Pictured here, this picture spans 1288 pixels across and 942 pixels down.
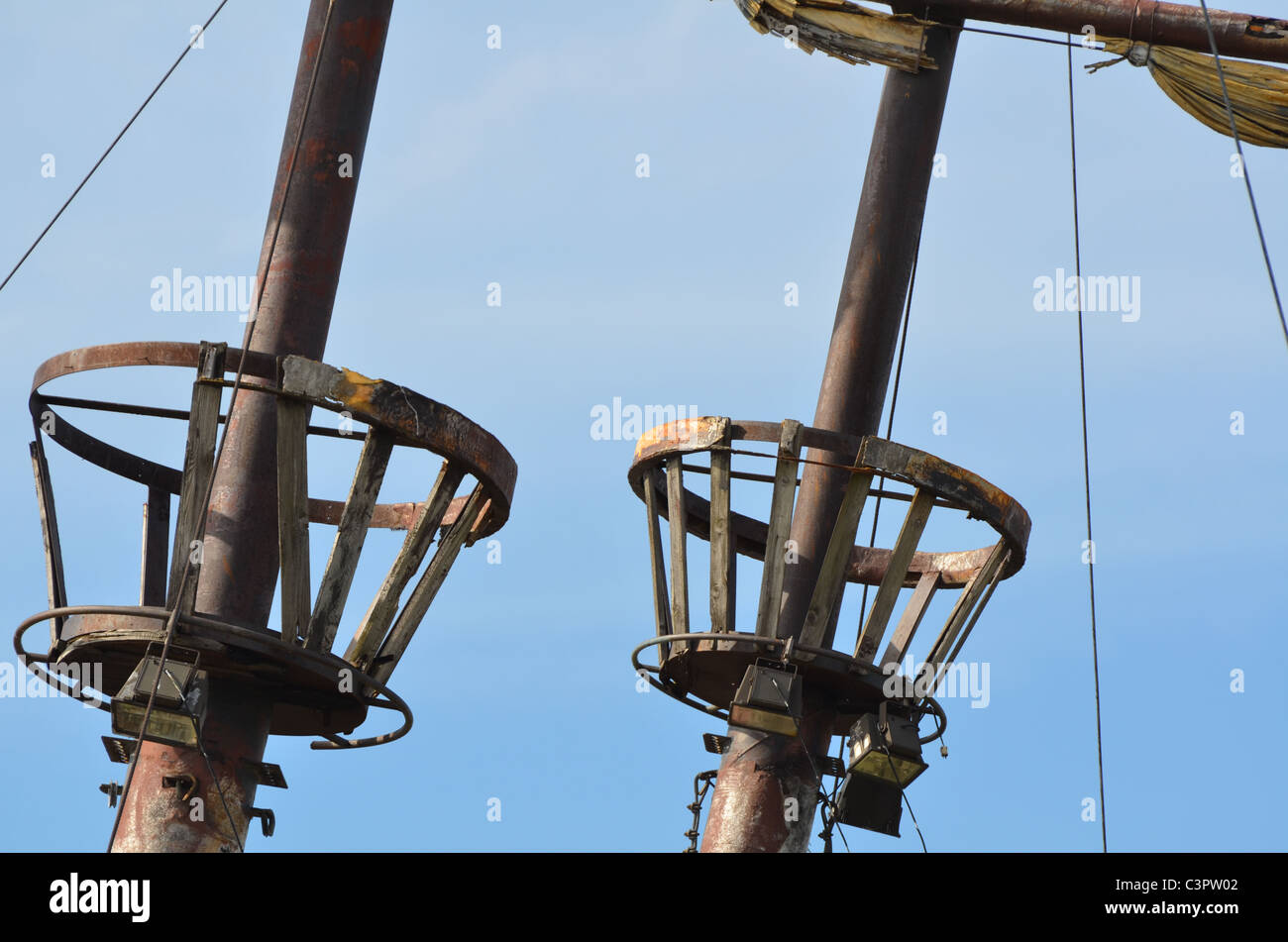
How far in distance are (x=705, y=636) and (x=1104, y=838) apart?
3.72m

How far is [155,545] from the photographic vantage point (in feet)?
56.6

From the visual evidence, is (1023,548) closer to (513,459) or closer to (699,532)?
(699,532)

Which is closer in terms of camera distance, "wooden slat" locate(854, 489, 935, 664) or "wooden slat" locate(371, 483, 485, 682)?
"wooden slat" locate(371, 483, 485, 682)

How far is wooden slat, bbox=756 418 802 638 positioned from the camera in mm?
16297

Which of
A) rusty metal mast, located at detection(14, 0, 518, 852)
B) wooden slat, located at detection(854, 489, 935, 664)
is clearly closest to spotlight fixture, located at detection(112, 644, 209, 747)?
Result: rusty metal mast, located at detection(14, 0, 518, 852)

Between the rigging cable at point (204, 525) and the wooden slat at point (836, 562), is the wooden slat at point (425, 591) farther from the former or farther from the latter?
the wooden slat at point (836, 562)

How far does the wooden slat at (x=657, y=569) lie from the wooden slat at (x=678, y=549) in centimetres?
37

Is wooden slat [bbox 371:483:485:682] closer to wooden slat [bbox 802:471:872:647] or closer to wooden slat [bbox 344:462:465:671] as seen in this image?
wooden slat [bbox 344:462:465:671]

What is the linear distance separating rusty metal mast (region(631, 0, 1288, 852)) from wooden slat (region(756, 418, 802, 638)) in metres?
0.01

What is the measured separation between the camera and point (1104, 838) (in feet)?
50.1
